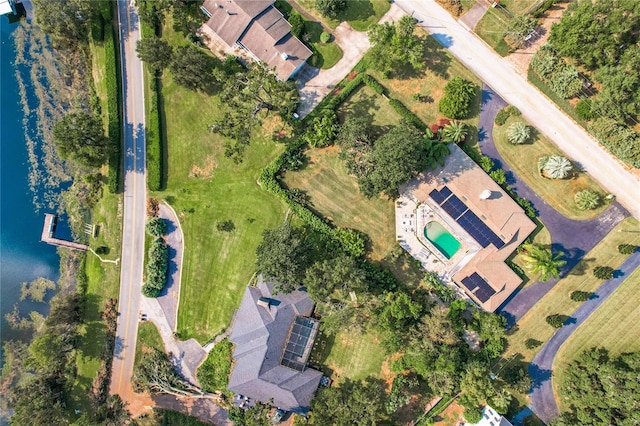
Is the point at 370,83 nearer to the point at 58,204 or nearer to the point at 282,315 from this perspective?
the point at 282,315

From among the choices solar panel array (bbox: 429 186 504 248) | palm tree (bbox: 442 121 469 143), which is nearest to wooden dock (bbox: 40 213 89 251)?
solar panel array (bbox: 429 186 504 248)

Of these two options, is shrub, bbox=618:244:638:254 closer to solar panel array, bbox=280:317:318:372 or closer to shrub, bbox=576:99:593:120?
shrub, bbox=576:99:593:120

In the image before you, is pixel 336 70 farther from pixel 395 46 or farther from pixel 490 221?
pixel 490 221

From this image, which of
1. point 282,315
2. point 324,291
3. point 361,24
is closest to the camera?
point 324,291

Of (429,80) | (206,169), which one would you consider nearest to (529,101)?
(429,80)

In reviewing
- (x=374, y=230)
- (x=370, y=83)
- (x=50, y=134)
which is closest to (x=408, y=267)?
(x=374, y=230)

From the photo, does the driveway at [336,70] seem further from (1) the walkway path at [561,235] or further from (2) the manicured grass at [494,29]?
(1) the walkway path at [561,235]
